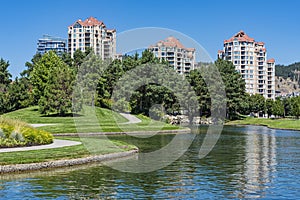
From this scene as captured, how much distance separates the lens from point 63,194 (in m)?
20.9

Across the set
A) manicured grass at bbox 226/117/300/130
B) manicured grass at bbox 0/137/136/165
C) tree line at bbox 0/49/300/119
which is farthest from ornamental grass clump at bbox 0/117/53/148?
manicured grass at bbox 226/117/300/130

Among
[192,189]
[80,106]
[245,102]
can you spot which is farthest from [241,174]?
[245,102]

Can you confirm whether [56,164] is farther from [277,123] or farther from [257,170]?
[277,123]

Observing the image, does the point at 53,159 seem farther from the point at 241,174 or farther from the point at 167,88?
the point at 167,88

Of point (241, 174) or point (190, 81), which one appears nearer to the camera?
point (241, 174)

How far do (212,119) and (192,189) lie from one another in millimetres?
93493

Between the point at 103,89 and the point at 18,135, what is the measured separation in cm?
6882

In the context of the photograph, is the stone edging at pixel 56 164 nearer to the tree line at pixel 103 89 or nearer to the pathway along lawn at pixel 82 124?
the pathway along lawn at pixel 82 124

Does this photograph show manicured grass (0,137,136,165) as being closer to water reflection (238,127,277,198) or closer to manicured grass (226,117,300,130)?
water reflection (238,127,277,198)

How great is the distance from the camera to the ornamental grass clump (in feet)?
112

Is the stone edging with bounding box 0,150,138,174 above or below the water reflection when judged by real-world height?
above

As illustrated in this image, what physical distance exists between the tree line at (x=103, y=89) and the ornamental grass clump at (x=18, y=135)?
4046cm

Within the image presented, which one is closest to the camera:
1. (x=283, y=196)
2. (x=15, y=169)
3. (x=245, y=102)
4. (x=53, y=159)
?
(x=283, y=196)

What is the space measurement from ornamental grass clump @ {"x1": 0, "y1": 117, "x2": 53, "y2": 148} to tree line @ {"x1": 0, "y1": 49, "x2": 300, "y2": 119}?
133 ft
